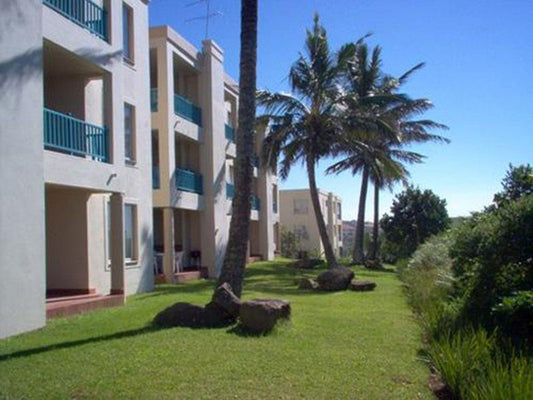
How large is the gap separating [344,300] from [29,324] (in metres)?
8.24

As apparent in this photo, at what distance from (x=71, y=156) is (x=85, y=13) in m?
4.04

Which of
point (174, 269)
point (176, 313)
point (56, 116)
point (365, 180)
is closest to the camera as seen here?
point (176, 313)

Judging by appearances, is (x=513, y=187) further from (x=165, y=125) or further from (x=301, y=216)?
(x=301, y=216)

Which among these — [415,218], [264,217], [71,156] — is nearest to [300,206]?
[415,218]

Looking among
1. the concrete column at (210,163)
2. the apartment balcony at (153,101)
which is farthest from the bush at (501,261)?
the concrete column at (210,163)

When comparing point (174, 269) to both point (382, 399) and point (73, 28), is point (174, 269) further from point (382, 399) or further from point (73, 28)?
point (382, 399)

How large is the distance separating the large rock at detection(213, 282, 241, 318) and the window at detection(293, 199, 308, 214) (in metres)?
50.1

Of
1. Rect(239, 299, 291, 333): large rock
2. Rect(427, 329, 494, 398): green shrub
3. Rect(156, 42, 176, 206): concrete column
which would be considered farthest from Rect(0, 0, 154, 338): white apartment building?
Rect(427, 329, 494, 398): green shrub

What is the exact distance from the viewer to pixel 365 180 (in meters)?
34.2

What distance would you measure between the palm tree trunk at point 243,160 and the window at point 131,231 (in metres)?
5.74

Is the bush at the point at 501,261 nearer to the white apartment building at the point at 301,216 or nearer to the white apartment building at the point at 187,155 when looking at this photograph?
the white apartment building at the point at 187,155

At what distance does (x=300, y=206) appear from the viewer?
61.7 meters

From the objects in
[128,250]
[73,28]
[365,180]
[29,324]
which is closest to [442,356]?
[29,324]

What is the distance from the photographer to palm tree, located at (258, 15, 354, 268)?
2508cm
